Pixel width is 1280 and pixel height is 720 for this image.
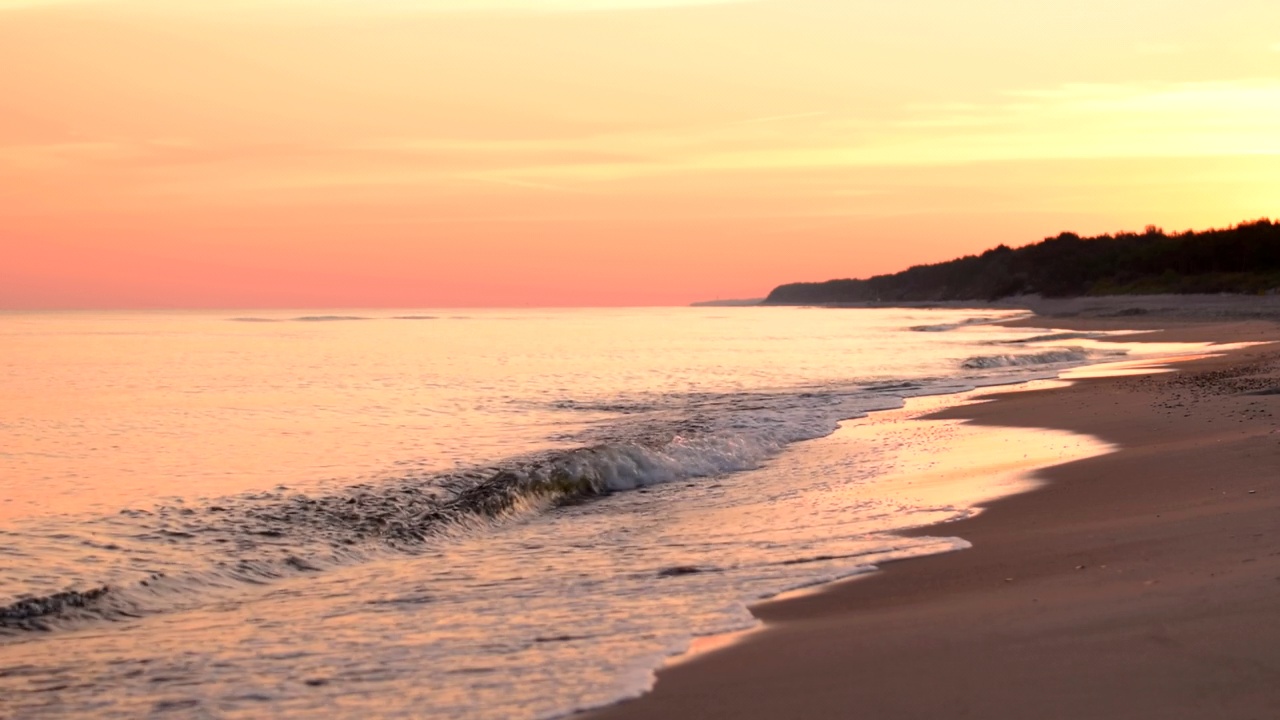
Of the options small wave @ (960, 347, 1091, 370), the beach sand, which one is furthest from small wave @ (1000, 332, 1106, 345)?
the beach sand

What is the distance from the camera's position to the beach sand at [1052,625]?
14.2 ft

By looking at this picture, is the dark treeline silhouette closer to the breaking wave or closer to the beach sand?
the breaking wave

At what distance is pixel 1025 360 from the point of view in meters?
31.2

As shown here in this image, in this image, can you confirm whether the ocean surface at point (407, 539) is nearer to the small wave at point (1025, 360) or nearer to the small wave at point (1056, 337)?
the small wave at point (1025, 360)

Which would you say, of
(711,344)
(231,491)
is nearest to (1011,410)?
(231,491)

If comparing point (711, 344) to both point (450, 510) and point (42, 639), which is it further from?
point (42, 639)

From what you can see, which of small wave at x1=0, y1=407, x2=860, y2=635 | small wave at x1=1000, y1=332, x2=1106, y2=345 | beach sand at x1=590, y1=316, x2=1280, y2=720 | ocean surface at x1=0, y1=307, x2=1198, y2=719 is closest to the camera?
beach sand at x1=590, y1=316, x2=1280, y2=720

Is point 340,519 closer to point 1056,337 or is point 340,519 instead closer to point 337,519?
point 337,519

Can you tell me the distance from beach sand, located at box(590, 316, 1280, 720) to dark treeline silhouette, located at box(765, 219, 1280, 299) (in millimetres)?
74811

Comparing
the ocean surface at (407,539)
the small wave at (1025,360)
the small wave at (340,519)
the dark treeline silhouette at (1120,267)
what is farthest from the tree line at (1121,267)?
the small wave at (340,519)

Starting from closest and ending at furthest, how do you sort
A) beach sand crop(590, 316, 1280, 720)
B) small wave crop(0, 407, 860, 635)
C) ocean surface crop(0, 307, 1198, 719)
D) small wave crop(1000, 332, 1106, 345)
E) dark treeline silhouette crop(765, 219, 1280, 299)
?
beach sand crop(590, 316, 1280, 720)
ocean surface crop(0, 307, 1198, 719)
small wave crop(0, 407, 860, 635)
small wave crop(1000, 332, 1106, 345)
dark treeline silhouette crop(765, 219, 1280, 299)

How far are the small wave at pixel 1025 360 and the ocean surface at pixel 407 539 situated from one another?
30.0 ft

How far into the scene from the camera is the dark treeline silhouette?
277 ft

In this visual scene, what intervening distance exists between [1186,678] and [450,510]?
725 centimetres
